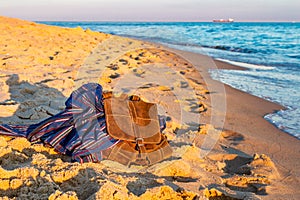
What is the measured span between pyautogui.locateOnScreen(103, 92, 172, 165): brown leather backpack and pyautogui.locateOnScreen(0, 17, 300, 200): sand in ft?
0.23

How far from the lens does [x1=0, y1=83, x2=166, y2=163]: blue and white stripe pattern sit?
218 centimetres

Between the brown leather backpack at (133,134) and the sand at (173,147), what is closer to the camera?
the sand at (173,147)

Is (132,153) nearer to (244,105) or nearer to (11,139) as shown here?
(11,139)

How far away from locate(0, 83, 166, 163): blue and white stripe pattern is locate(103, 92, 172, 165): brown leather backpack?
2.4 inches

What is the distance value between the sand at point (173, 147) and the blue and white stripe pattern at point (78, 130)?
8cm

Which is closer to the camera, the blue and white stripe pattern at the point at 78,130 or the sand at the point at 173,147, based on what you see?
the sand at the point at 173,147

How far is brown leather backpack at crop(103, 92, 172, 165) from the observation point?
222 centimetres

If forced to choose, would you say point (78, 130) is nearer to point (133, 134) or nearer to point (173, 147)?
point (133, 134)

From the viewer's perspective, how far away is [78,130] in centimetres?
228

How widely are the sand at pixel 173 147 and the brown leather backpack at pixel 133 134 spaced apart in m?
0.07

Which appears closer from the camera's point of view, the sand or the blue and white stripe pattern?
the sand

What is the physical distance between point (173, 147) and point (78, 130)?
0.79 meters

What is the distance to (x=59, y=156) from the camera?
7.22 feet

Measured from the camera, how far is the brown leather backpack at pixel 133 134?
7.27 ft
